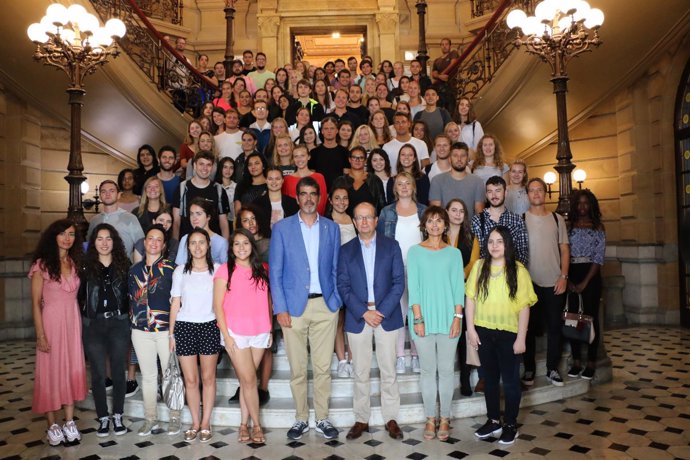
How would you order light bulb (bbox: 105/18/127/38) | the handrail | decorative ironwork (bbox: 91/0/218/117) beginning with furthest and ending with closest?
the handrail → decorative ironwork (bbox: 91/0/218/117) → light bulb (bbox: 105/18/127/38)

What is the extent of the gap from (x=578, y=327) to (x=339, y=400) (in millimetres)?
2465

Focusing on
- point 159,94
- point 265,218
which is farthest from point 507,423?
point 159,94

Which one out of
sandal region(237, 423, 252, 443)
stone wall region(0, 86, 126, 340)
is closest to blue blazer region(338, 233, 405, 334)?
sandal region(237, 423, 252, 443)

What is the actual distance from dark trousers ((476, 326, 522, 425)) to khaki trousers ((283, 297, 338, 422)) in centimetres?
121

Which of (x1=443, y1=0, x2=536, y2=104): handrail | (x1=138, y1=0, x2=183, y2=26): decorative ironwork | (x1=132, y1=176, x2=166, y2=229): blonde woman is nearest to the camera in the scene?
(x1=132, y1=176, x2=166, y2=229): blonde woman

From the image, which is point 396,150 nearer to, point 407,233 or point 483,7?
point 407,233

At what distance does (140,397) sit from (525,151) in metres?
9.58

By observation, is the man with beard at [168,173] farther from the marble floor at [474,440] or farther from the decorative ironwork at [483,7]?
the decorative ironwork at [483,7]

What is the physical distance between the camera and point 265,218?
5.05 meters

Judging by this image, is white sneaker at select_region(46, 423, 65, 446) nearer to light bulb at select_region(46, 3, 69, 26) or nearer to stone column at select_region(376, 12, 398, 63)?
light bulb at select_region(46, 3, 69, 26)

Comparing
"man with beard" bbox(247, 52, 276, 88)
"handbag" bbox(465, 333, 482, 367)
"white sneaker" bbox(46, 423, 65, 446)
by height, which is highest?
"man with beard" bbox(247, 52, 276, 88)

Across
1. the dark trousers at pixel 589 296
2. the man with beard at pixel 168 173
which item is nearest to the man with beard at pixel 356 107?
the man with beard at pixel 168 173

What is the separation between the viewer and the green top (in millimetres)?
4207

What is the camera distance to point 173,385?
423cm
